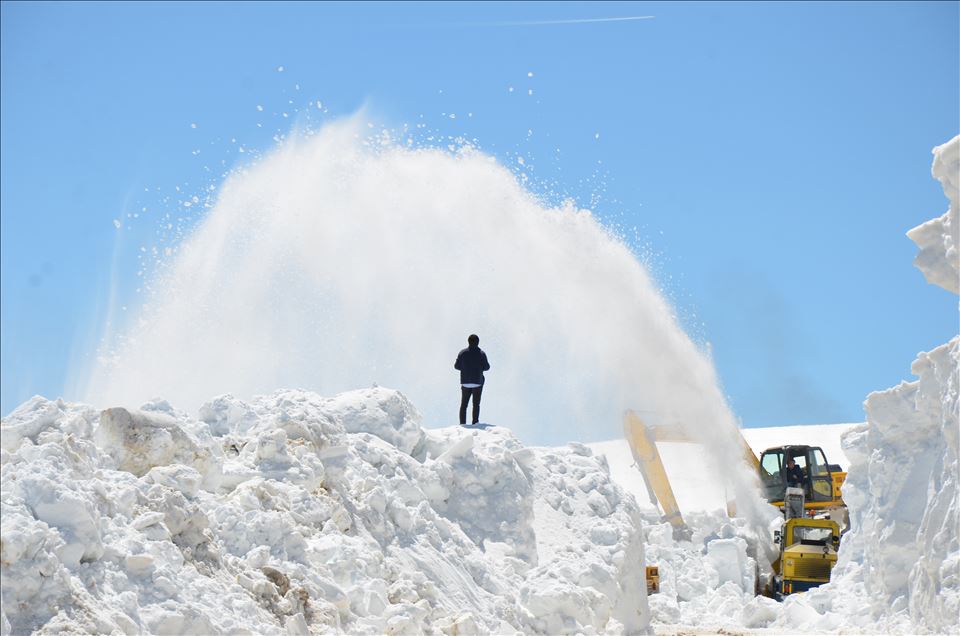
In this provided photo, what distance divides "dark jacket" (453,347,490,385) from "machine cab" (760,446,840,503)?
959 centimetres

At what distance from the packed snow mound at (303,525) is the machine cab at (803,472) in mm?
9212

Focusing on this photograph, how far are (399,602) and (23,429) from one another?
3644 mm

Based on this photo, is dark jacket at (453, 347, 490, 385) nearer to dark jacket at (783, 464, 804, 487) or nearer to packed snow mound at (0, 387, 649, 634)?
packed snow mound at (0, 387, 649, 634)

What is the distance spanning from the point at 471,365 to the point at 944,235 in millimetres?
6321

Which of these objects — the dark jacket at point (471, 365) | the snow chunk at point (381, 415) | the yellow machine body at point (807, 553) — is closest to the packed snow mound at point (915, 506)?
the yellow machine body at point (807, 553)

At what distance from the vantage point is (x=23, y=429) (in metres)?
9.44

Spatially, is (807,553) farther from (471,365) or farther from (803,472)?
(471,365)

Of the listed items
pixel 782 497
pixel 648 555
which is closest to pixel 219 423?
pixel 648 555

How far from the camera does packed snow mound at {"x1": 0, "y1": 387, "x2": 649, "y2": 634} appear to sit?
8.52 metres

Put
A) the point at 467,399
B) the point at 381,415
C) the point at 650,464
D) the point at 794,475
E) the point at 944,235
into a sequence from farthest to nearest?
the point at 650,464
the point at 794,475
the point at 467,399
the point at 381,415
the point at 944,235

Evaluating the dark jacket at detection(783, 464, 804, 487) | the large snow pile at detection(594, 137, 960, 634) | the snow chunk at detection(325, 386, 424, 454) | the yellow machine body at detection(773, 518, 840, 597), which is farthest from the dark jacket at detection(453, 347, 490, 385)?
the dark jacket at detection(783, 464, 804, 487)

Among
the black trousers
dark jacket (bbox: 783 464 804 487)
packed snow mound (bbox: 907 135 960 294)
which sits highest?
packed snow mound (bbox: 907 135 960 294)

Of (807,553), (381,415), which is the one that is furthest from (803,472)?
(381,415)

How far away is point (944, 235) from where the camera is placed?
13508 millimetres
